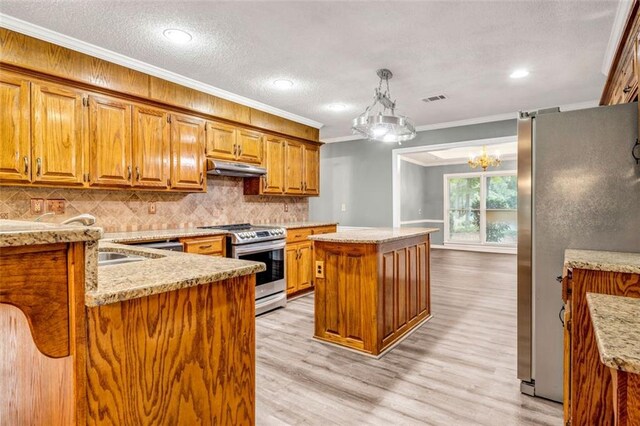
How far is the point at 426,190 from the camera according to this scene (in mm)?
9828

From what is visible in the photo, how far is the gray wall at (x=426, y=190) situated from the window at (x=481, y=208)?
0.56ft

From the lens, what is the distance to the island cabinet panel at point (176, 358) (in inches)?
37.0

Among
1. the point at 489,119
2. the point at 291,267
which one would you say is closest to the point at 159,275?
the point at 291,267

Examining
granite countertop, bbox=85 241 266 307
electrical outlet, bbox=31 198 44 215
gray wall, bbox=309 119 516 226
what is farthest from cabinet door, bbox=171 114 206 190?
gray wall, bbox=309 119 516 226

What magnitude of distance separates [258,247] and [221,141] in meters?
1.34

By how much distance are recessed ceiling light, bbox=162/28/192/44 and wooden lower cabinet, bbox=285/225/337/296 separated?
232 cm

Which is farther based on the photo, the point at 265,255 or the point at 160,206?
the point at 265,255

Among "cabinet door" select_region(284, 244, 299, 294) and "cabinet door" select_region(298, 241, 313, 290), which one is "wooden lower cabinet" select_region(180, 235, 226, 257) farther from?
"cabinet door" select_region(298, 241, 313, 290)

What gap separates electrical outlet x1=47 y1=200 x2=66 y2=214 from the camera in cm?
294

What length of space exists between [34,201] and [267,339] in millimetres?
2296

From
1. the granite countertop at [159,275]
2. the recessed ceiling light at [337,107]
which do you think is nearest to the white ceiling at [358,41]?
the recessed ceiling light at [337,107]

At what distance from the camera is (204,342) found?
1.16 metres

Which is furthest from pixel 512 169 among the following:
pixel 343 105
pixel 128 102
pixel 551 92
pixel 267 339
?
pixel 128 102

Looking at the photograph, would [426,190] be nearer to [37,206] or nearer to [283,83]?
[283,83]
